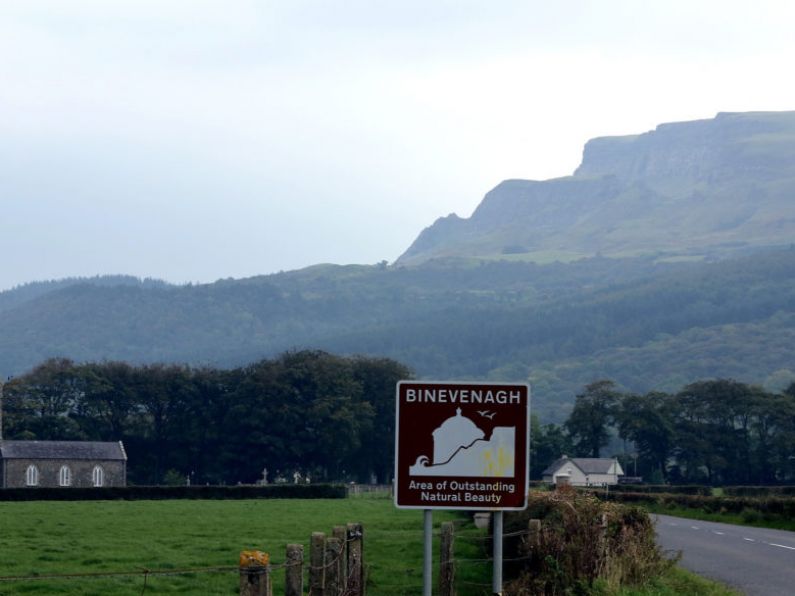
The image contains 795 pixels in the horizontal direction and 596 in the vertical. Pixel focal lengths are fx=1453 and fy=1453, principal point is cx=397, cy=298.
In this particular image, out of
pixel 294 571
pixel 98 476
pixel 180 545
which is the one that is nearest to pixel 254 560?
pixel 294 571

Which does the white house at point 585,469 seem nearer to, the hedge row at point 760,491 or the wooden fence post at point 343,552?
the hedge row at point 760,491

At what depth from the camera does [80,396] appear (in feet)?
456

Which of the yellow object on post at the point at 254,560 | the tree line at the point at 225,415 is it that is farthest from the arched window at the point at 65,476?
the yellow object on post at the point at 254,560

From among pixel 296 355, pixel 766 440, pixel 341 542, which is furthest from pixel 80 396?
pixel 341 542

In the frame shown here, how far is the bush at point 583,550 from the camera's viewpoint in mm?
21094

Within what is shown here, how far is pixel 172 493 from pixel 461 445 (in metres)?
77.7

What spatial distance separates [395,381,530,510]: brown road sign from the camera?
13.4 metres

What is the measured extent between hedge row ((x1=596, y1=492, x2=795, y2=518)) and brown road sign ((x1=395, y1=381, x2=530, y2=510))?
4011cm

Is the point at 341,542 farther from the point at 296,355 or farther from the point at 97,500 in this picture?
the point at 296,355

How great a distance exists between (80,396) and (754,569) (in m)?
115

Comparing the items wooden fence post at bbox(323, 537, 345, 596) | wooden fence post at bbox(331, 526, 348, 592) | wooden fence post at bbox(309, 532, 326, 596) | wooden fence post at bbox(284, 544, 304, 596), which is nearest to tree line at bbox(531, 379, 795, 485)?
wooden fence post at bbox(331, 526, 348, 592)

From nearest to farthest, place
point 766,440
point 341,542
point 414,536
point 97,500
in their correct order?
point 341,542 < point 414,536 < point 97,500 < point 766,440

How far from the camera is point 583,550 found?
21.6 metres

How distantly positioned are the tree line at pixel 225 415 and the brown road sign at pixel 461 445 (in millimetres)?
110729
